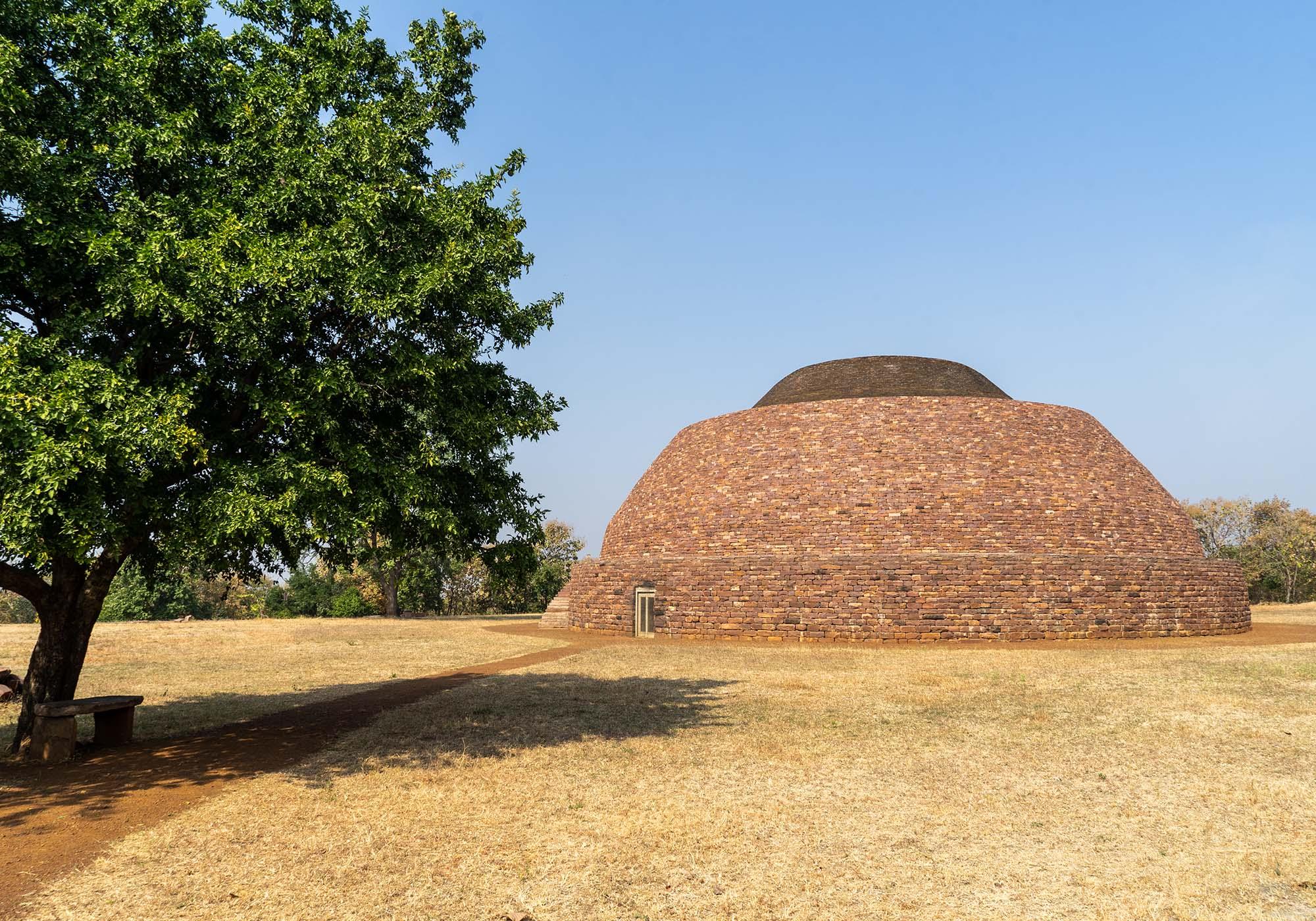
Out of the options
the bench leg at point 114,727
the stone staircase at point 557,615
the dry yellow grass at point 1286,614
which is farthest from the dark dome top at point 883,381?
the bench leg at point 114,727

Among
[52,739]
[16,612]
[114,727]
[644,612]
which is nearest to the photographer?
[52,739]

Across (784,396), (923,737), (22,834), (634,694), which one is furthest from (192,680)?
(784,396)

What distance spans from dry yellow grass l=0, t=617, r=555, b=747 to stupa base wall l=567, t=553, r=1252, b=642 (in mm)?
5356

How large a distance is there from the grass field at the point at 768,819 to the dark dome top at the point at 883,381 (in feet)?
57.9

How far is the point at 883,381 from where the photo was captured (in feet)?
95.3

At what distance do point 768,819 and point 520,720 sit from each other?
5.24 metres

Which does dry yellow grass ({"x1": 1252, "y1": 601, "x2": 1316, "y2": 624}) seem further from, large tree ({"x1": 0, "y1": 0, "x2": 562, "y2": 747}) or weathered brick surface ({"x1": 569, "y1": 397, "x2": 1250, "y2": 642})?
→ large tree ({"x1": 0, "y1": 0, "x2": 562, "y2": 747})

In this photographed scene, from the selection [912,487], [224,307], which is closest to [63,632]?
[224,307]

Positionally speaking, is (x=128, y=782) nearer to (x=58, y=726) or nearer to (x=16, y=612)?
(x=58, y=726)

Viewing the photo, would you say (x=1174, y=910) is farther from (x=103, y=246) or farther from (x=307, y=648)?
(x=307, y=648)

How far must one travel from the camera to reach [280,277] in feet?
24.8

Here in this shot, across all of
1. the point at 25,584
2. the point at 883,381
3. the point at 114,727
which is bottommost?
the point at 114,727

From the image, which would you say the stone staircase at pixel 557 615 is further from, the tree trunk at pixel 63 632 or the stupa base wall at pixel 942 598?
the tree trunk at pixel 63 632

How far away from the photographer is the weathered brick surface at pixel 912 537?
2120 centimetres
